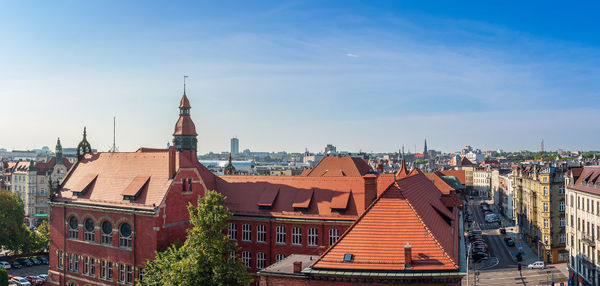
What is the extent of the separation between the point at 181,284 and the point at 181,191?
18.7m

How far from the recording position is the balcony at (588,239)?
56.8 metres

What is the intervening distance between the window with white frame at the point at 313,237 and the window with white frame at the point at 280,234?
3271mm

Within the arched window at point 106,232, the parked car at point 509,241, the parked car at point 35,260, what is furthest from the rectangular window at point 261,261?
the parked car at point 509,241

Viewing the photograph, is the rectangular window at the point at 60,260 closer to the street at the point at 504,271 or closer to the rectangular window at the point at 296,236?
the rectangular window at the point at 296,236

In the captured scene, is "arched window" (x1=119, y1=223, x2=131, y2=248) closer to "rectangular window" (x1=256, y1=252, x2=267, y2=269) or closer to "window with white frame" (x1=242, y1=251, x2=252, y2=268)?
"window with white frame" (x1=242, y1=251, x2=252, y2=268)

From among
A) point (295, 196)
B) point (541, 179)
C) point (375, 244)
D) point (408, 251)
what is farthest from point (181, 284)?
point (541, 179)

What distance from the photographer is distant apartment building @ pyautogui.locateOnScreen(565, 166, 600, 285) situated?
56.4m

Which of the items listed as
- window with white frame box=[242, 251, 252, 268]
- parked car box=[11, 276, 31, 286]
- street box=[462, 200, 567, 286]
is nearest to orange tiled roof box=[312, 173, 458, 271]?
window with white frame box=[242, 251, 252, 268]

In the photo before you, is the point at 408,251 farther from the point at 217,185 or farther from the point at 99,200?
the point at 99,200

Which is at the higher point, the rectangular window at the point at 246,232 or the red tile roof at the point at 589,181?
the red tile roof at the point at 589,181

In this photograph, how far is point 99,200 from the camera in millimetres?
55219

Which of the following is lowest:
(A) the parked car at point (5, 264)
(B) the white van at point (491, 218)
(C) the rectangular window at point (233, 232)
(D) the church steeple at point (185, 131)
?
(A) the parked car at point (5, 264)

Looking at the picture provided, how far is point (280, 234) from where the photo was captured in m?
52.2

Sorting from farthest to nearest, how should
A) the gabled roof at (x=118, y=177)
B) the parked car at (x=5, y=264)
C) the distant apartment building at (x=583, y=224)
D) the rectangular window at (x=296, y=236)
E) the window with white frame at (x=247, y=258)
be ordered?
the parked car at (x=5, y=264)
the distant apartment building at (x=583, y=224)
the window with white frame at (x=247, y=258)
the gabled roof at (x=118, y=177)
the rectangular window at (x=296, y=236)
